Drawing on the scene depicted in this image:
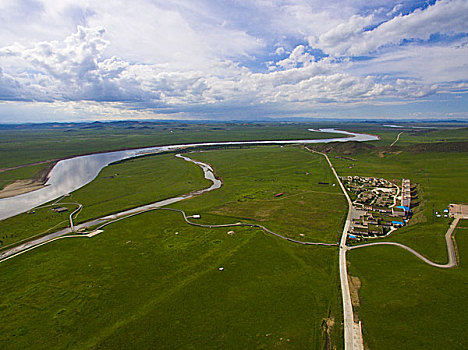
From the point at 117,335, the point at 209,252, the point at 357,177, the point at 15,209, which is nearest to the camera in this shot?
the point at 117,335

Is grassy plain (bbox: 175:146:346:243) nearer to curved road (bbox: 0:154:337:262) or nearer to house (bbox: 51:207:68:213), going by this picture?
curved road (bbox: 0:154:337:262)

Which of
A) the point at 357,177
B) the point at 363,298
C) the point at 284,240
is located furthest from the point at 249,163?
the point at 363,298

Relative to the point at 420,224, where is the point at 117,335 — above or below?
below

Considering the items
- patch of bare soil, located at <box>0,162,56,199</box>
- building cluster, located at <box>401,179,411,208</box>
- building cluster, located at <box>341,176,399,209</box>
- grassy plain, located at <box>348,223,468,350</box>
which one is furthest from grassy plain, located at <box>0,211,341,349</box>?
patch of bare soil, located at <box>0,162,56,199</box>

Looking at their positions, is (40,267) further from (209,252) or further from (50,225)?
(209,252)

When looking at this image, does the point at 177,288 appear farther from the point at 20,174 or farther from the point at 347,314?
the point at 20,174

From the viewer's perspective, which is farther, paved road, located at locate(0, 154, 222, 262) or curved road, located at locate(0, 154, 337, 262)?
paved road, located at locate(0, 154, 222, 262)

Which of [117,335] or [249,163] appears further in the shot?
[249,163]
